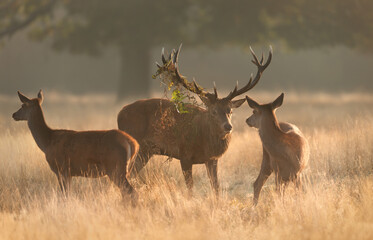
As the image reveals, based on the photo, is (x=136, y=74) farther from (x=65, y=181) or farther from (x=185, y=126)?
(x=65, y=181)

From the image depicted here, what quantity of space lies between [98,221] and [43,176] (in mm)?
3197

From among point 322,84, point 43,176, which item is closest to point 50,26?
point 43,176

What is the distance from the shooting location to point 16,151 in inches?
402

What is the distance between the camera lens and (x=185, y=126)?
26.4 feet

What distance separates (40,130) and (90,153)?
0.88m

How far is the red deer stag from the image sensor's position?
7.62 meters

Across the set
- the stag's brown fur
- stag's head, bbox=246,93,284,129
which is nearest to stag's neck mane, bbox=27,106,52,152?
the stag's brown fur

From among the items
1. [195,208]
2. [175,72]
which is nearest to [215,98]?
[175,72]

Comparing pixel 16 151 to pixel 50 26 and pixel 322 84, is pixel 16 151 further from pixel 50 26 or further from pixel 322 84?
pixel 322 84

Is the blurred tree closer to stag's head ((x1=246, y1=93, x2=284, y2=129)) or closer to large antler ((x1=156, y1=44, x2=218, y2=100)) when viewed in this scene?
large antler ((x1=156, y1=44, x2=218, y2=100))

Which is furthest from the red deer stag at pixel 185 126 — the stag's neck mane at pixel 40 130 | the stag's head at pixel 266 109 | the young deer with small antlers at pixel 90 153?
the stag's neck mane at pixel 40 130

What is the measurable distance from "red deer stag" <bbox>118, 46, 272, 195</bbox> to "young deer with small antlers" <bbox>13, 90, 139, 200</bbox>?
1.02 meters

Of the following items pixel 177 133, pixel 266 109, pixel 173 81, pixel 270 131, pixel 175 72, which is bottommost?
pixel 270 131

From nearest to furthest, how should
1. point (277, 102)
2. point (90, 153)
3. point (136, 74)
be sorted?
point (90, 153), point (277, 102), point (136, 74)
